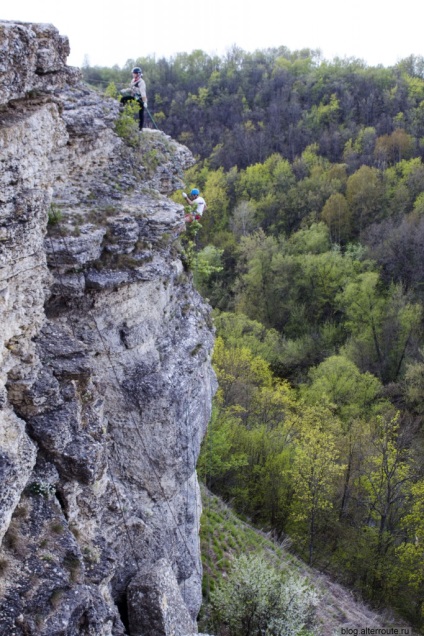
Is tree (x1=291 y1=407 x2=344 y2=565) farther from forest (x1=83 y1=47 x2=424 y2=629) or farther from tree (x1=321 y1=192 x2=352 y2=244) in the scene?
tree (x1=321 y1=192 x2=352 y2=244)

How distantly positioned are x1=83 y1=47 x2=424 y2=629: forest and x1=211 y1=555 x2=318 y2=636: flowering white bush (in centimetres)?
682

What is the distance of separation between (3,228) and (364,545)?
61.0 ft

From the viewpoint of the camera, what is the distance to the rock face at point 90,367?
5.92m

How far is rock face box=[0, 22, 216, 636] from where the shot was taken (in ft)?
19.4

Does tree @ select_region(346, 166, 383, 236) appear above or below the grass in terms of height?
above

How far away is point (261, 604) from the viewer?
1135cm

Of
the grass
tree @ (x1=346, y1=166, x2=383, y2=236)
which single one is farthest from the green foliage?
tree @ (x1=346, y1=166, x2=383, y2=236)

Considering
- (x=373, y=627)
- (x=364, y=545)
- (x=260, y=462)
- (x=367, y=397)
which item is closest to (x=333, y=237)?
(x=367, y=397)

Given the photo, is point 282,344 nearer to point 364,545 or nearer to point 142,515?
point 364,545

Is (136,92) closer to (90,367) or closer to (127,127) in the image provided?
(127,127)

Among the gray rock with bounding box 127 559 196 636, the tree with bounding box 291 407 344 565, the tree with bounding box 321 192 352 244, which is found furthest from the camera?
A: the tree with bounding box 321 192 352 244

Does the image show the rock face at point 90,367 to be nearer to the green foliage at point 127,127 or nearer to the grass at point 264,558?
the green foliage at point 127,127

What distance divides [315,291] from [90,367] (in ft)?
112

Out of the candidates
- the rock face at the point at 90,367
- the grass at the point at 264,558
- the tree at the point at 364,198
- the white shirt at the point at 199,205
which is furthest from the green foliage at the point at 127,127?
the tree at the point at 364,198
